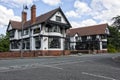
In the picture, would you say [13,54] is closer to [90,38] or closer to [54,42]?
[54,42]

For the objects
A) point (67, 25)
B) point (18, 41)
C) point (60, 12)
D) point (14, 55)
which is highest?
point (60, 12)

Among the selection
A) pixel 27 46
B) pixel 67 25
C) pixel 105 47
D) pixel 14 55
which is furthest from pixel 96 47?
pixel 14 55

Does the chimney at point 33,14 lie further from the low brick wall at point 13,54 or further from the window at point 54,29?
the low brick wall at point 13,54

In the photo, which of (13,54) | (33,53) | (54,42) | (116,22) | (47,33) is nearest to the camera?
(116,22)

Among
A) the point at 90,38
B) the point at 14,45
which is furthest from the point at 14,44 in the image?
the point at 90,38

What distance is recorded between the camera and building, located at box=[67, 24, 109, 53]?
206ft

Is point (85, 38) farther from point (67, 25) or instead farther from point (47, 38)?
point (47, 38)

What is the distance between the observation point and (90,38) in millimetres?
65188

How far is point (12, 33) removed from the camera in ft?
171

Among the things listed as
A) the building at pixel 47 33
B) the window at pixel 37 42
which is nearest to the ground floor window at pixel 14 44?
the building at pixel 47 33

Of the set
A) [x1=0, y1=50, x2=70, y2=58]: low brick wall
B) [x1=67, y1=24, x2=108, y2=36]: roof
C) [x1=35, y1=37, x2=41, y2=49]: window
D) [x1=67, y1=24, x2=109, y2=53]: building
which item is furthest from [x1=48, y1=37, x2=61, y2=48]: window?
[x1=67, y1=24, x2=108, y2=36]: roof

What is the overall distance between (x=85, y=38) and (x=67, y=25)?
80.7ft

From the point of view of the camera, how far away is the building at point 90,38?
62647mm

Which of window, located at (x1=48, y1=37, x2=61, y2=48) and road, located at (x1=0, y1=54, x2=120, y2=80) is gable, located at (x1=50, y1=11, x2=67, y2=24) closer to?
window, located at (x1=48, y1=37, x2=61, y2=48)
